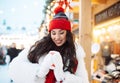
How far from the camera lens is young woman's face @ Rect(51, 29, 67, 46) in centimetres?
203

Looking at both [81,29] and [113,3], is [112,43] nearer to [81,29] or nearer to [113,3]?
[113,3]

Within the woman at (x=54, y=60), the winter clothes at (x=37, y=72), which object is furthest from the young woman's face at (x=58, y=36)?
the winter clothes at (x=37, y=72)

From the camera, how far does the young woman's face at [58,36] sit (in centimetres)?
203

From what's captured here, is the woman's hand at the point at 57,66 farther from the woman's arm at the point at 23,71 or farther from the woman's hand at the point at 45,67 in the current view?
the woman's arm at the point at 23,71

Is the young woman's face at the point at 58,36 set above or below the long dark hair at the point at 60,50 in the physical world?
above

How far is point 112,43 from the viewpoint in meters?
5.86

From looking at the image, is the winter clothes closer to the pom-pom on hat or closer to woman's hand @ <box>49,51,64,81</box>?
woman's hand @ <box>49,51,64,81</box>

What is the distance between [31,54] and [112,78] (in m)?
2.21

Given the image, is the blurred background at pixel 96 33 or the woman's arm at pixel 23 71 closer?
the woman's arm at pixel 23 71

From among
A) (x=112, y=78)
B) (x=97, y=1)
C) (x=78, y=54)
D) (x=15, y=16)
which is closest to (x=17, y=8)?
(x=15, y=16)

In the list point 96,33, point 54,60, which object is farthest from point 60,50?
point 96,33

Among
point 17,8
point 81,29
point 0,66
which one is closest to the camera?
point 81,29

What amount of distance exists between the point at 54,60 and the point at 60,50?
22 cm

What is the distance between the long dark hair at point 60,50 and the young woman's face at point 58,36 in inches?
1.8
